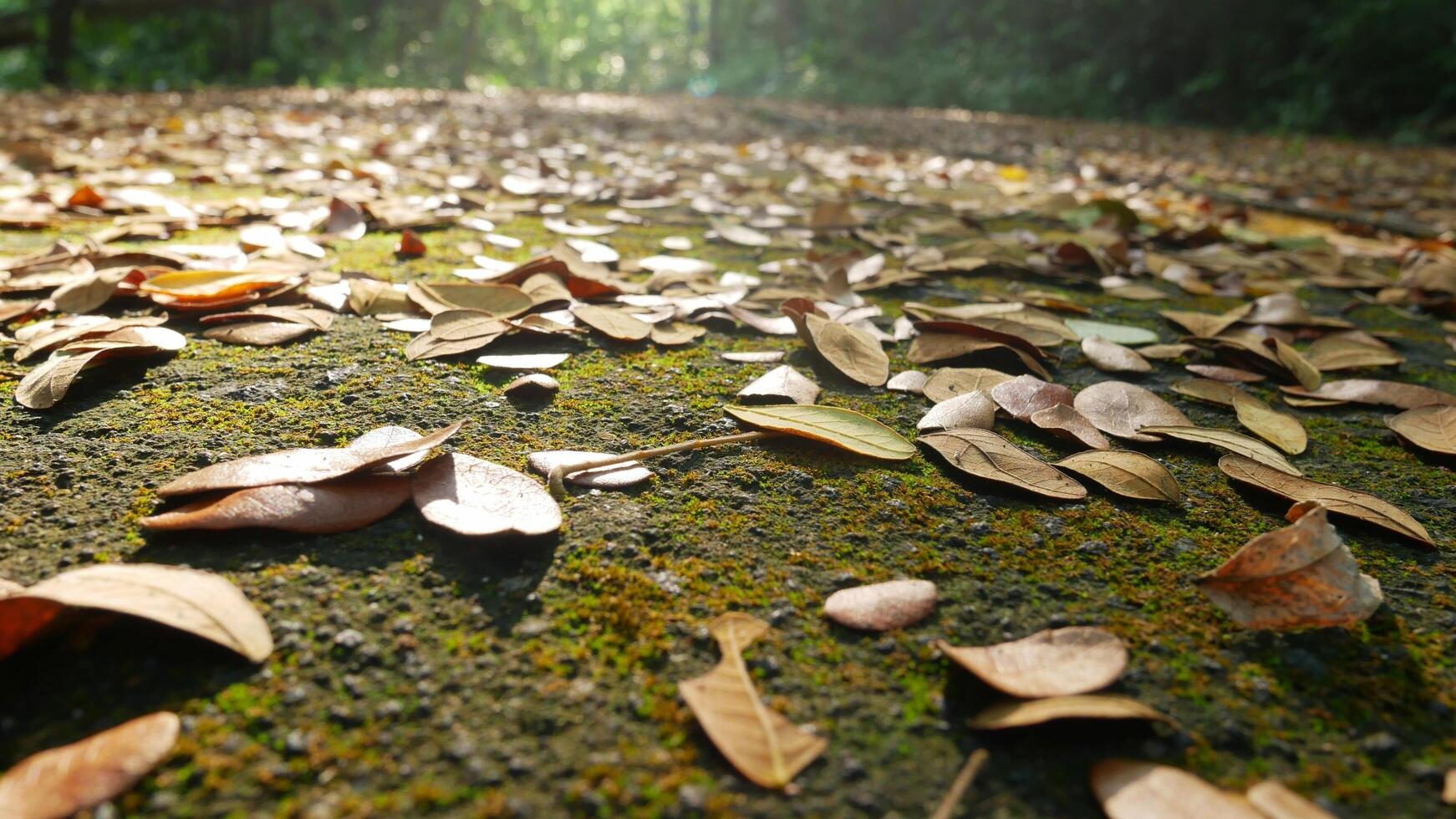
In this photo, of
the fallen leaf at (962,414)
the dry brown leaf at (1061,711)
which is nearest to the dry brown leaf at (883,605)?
the dry brown leaf at (1061,711)

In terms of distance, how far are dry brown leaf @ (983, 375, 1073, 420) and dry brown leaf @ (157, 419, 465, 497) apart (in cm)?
68

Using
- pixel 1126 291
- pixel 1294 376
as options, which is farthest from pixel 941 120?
pixel 1294 376

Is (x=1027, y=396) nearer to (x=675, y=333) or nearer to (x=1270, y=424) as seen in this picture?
(x=1270, y=424)

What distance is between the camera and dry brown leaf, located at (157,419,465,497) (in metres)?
0.80

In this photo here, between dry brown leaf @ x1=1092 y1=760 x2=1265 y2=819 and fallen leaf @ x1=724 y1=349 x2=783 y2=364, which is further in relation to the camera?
fallen leaf @ x1=724 y1=349 x2=783 y2=364

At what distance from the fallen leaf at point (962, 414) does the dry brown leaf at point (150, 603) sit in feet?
2.44

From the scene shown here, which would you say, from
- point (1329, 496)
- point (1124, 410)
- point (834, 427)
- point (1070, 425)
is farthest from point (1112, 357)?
point (834, 427)

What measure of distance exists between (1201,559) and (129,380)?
3.97ft

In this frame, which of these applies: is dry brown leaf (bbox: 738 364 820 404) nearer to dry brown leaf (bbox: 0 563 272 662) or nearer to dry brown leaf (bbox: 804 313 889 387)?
dry brown leaf (bbox: 804 313 889 387)

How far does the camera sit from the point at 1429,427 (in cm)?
114

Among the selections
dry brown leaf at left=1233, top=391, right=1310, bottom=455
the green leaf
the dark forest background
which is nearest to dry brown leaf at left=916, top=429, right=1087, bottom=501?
dry brown leaf at left=1233, top=391, right=1310, bottom=455

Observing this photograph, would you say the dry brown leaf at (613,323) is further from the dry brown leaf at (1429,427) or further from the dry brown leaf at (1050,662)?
the dry brown leaf at (1429,427)

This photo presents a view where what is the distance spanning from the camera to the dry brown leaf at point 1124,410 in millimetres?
1110

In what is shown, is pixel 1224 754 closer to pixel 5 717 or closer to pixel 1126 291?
pixel 5 717
